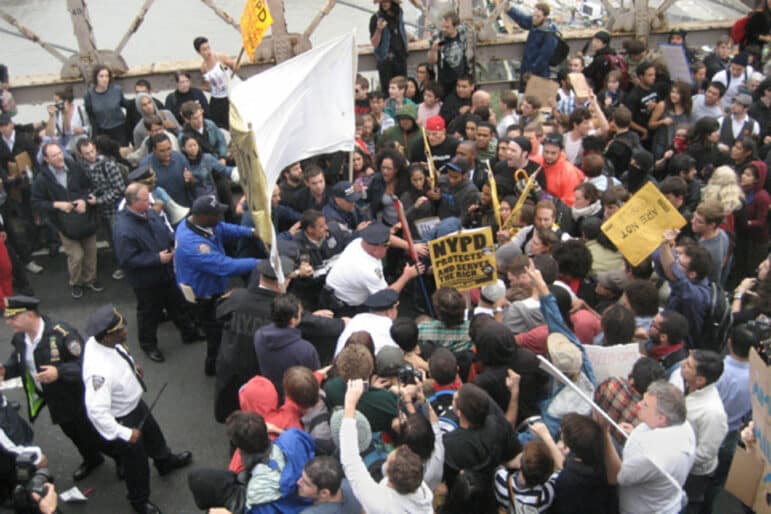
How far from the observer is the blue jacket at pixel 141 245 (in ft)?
22.0

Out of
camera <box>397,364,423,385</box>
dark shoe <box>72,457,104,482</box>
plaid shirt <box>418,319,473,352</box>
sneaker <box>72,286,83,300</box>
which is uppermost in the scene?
camera <box>397,364,423,385</box>

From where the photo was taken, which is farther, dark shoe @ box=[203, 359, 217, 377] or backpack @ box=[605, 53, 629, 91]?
backpack @ box=[605, 53, 629, 91]

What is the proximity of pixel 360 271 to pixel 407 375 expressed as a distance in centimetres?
178

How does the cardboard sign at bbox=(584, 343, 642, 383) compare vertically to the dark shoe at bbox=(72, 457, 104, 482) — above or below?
above

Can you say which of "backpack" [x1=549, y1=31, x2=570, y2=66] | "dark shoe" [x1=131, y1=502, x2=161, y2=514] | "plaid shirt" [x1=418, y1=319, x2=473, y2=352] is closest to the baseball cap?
"plaid shirt" [x1=418, y1=319, x2=473, y2=352]

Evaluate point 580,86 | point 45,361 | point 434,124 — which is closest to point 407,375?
point 45,361

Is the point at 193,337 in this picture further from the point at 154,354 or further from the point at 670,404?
the point at 670,404

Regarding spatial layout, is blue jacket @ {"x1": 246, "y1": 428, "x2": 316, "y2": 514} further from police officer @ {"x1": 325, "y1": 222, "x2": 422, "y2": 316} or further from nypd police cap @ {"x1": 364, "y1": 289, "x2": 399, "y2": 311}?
police officer @ {"x1": 325, "y1": 222, "x2": 422, "y2": 316}

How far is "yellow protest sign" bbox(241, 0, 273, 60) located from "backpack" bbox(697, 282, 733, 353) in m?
4.82

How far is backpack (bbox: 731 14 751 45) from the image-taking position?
437 inches

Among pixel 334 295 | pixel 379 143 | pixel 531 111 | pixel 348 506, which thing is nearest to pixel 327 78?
pixel 379 143

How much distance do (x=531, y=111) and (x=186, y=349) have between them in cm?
472

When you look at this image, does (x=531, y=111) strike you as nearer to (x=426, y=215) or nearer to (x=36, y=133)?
(x=426, y=215)

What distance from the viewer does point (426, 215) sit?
7473 mm
